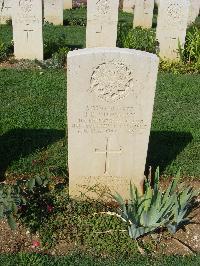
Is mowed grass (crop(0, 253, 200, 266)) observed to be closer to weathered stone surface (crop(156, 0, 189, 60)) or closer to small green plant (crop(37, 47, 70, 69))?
small green plant (crop(37, 47, 70, 69))

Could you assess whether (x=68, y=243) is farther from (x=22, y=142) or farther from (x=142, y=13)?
(x=142, y=13)

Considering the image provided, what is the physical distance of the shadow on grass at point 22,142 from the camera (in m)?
5.88

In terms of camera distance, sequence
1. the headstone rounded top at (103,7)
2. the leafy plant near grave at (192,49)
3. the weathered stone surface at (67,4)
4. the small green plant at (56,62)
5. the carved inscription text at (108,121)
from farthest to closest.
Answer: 1. the weathered stone surface at (67,4)
2. the headstone rounded top at (103,7)
3. the leafy plant near grave at (192,49)
4. the small green plant at (56,62)
5. the carved inscription text at (108,121)

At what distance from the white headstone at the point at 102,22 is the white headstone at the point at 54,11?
15.2 feet

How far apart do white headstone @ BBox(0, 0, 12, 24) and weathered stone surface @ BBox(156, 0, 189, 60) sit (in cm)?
726

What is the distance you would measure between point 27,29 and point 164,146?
5.93 meters

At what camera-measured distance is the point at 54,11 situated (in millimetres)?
15656

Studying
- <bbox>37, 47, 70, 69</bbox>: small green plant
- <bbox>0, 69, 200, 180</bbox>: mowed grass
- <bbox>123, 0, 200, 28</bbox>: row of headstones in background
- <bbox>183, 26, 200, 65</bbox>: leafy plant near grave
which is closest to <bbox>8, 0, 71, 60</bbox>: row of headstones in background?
<bbox>37, 47, 70, 69</bbox>: small green plant

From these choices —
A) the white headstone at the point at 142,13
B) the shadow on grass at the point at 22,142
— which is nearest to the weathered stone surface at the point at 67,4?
the white headstone at the point at 142,13

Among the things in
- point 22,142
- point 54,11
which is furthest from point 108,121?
point 54,11

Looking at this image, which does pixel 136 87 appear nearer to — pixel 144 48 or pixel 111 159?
pixel 111 159

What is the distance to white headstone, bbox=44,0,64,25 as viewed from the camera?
1564 cm

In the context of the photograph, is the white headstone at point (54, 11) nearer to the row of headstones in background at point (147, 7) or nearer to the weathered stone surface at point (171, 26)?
the row of headstones in background at point (147, 7)

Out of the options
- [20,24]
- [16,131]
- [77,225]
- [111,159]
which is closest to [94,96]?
[111,159]
